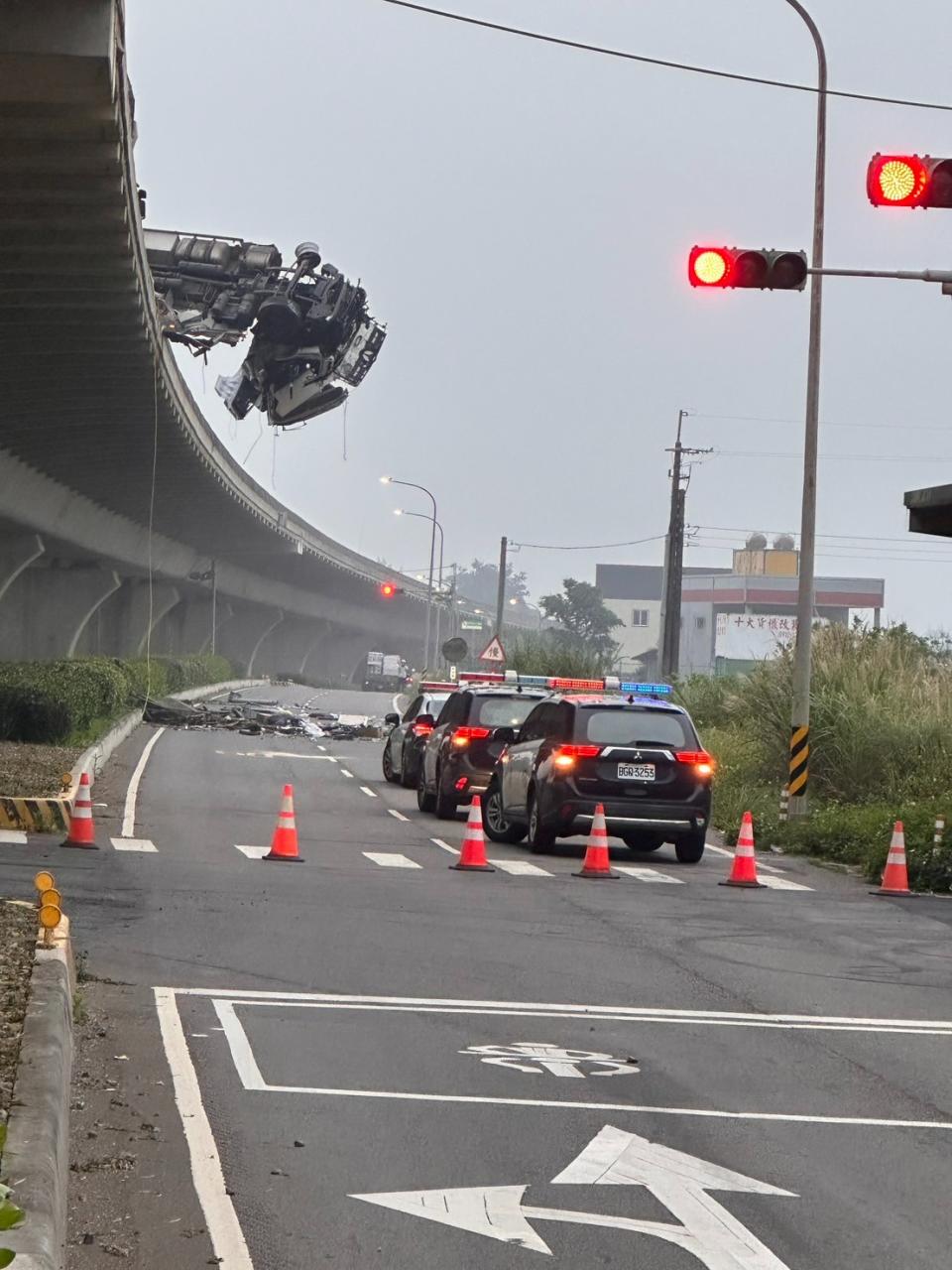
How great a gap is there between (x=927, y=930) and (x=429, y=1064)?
8158 millimetres

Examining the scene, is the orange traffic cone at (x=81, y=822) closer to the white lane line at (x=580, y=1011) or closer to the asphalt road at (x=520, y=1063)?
the asphalt road at (x=520, y=1063)

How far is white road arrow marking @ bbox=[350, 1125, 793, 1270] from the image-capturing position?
6.41m

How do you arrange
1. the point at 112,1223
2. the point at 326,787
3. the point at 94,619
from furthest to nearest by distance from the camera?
the point at 94,619
the point at 326,787
the point at 112,1223

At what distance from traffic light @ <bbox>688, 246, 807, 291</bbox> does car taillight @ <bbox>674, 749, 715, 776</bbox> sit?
247 inches

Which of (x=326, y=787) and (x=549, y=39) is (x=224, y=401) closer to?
(x=326, y=787)

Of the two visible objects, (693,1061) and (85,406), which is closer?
(693,1061)

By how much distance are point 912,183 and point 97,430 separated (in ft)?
99.2

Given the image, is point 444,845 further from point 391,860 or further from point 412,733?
point 412,733

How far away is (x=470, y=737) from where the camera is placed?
Answer: 87.9ft

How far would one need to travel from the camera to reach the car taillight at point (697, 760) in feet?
73.3

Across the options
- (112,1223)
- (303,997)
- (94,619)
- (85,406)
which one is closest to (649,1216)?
(112,1223)

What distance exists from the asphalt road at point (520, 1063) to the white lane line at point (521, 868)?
1.86ft

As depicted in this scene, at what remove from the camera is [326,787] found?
33.1 m

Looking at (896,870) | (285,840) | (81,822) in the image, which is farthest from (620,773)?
(81,822)
